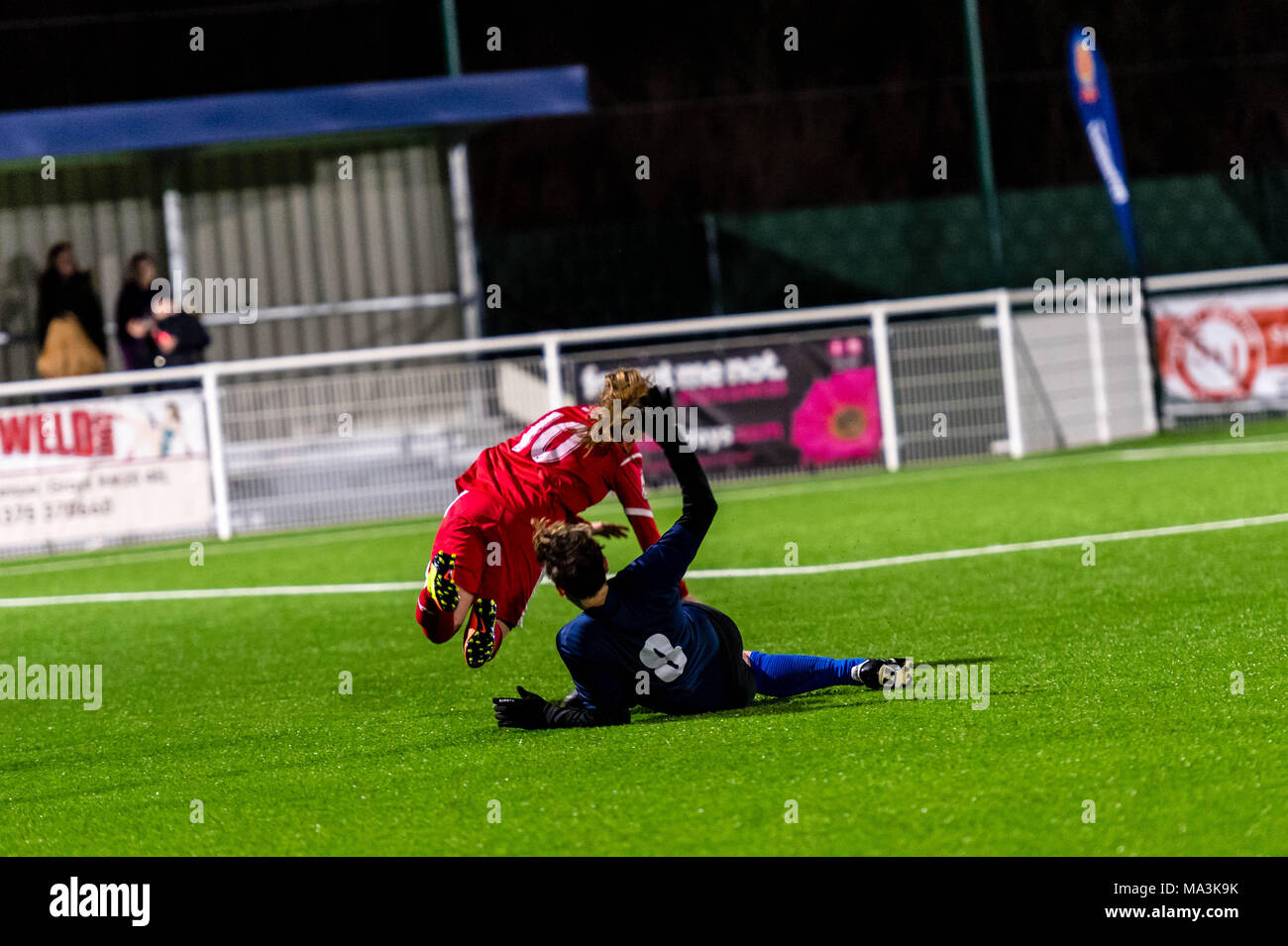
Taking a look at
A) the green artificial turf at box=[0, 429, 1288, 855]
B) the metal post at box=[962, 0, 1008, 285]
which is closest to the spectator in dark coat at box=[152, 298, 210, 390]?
the green artificial turf at box=[0, 429, 1288, 855]

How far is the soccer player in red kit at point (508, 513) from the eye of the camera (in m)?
7.62

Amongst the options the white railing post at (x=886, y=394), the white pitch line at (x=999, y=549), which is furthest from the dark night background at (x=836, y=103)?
the white pitch line at (x=999, y=549)

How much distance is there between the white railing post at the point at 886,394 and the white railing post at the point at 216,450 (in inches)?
242

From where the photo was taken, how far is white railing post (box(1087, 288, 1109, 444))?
18.5 metres

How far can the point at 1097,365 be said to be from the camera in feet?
61.3

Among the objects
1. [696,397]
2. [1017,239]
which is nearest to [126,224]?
[696,397]

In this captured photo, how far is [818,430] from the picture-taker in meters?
17.6

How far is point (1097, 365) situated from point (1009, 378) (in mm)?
1081

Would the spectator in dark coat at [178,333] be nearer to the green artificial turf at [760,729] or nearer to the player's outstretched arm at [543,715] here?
the green artificial turf at [760,729]

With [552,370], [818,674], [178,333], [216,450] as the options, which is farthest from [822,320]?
[818,674]

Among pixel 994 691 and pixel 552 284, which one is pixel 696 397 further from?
pixel 994 691

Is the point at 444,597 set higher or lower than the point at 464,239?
lower

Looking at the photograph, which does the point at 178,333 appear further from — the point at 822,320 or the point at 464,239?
the point at 822,320
